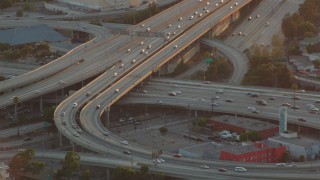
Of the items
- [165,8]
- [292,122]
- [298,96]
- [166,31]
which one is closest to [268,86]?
[298,96]

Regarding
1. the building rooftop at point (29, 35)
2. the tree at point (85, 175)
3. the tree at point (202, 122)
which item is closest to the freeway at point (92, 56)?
the building rooftop at point (29, 35)

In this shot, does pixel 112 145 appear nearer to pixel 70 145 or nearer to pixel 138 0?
pixel 70 145

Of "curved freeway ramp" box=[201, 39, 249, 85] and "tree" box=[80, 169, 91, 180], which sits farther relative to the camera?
"curved freeway ramp" box=[201, 39, 249, 85]

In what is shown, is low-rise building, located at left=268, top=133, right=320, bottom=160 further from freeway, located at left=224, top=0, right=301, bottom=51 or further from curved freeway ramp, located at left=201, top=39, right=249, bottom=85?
freeway, located at left=224, top=0, right=301, bottom=51

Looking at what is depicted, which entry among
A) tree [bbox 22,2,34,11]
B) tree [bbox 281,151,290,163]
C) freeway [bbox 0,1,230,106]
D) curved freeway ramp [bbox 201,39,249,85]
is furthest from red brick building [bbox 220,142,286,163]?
tree [bbox 22,2,34,11]

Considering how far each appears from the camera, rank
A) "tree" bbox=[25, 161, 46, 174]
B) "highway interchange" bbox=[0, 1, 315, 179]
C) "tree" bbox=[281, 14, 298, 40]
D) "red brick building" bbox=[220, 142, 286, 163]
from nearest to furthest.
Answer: "tree" bbox=[25, 161, 46, 174] < "highway interchange" bbox=[0, 1, 315, 179] < "red brick building" bbox=[220, 142, 286, 163] < "tree" bbox=[281, 14, 298, 40]

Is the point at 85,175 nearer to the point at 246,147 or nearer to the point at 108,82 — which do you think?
the point at 246,147

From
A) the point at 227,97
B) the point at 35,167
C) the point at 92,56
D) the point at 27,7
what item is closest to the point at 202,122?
the point at 227,97
